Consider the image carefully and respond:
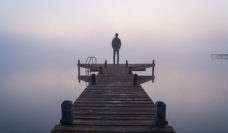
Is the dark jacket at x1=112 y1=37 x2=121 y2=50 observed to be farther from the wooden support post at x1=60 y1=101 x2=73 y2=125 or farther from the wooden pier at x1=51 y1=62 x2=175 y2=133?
the wooden support post at x1=60 y1=101 x2=73 y2=125

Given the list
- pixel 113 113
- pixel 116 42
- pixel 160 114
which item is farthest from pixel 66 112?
pixel 116 42

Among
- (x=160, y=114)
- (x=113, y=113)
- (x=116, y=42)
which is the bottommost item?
(x=113, y=113)

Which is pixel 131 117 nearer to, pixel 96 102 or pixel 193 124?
pixel 96 102

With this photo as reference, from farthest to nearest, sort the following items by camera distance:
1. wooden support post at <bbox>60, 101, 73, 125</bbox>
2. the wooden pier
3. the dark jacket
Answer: the dark jacket → wooden support post at <bbox>60, 101, 73, 125</bbox> → the wooden pier

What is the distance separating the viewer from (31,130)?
19734 millimetres

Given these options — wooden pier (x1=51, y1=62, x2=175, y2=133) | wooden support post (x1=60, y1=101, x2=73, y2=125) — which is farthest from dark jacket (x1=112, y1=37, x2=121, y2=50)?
wooden support post (x1=60, y1=101, x2=73, y2=125)

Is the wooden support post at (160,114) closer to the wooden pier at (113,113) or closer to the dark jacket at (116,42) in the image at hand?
the wooden pier at (113,113)

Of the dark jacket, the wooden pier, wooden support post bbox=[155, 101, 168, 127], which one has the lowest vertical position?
the wooden pier

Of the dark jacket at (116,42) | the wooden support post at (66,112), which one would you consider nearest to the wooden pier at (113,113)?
the wooden support post at (66,112)

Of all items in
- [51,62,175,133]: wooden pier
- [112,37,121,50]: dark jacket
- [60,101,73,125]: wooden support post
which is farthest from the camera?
[112,37,121,50]: dark jacket

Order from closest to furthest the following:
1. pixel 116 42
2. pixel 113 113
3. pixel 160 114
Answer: pixel 160 114 → pixel 113 113 → pixel 116 42

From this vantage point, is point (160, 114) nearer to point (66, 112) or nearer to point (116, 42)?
point (66, 112)

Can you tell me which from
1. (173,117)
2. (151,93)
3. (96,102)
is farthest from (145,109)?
(151,93)

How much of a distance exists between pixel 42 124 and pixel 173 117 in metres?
16.7
